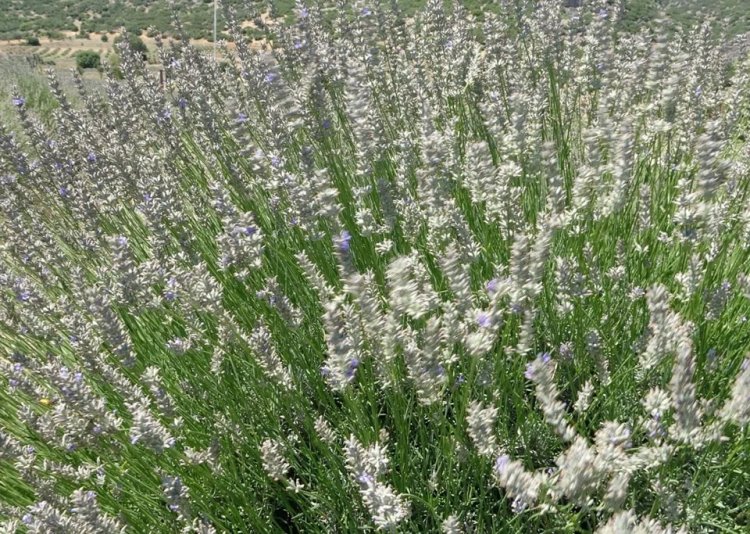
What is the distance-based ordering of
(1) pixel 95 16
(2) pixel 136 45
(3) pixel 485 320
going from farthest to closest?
1. (1) pixel 95 16
2. (2) pixel 136 45
3. (3) pixel 485 320

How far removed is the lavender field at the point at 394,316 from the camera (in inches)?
50.1

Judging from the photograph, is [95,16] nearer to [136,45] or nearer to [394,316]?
[136,45]

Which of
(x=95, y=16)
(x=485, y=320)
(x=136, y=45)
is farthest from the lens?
(x=95, y=16)

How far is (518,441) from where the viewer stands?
178cm

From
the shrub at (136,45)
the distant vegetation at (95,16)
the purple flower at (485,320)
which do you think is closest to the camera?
the purple flower at (485,320)

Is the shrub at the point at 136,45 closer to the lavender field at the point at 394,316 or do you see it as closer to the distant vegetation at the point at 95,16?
the lavender field at the point at 394,316

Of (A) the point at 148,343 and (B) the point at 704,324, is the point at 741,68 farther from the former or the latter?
(A) the point at 148,343

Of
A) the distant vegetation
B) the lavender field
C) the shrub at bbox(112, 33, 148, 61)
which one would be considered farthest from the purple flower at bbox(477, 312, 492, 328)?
the distant vegetation

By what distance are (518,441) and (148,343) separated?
5.00 feet

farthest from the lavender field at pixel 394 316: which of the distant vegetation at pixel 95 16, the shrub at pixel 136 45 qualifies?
the distant vegetation at pixel 95 16

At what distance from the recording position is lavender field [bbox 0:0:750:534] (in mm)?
1271

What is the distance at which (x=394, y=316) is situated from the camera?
4.06 ft

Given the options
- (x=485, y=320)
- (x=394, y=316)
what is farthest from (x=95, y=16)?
(x=485, y=320)

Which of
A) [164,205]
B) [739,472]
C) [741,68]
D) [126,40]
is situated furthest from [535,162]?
[126,40]
